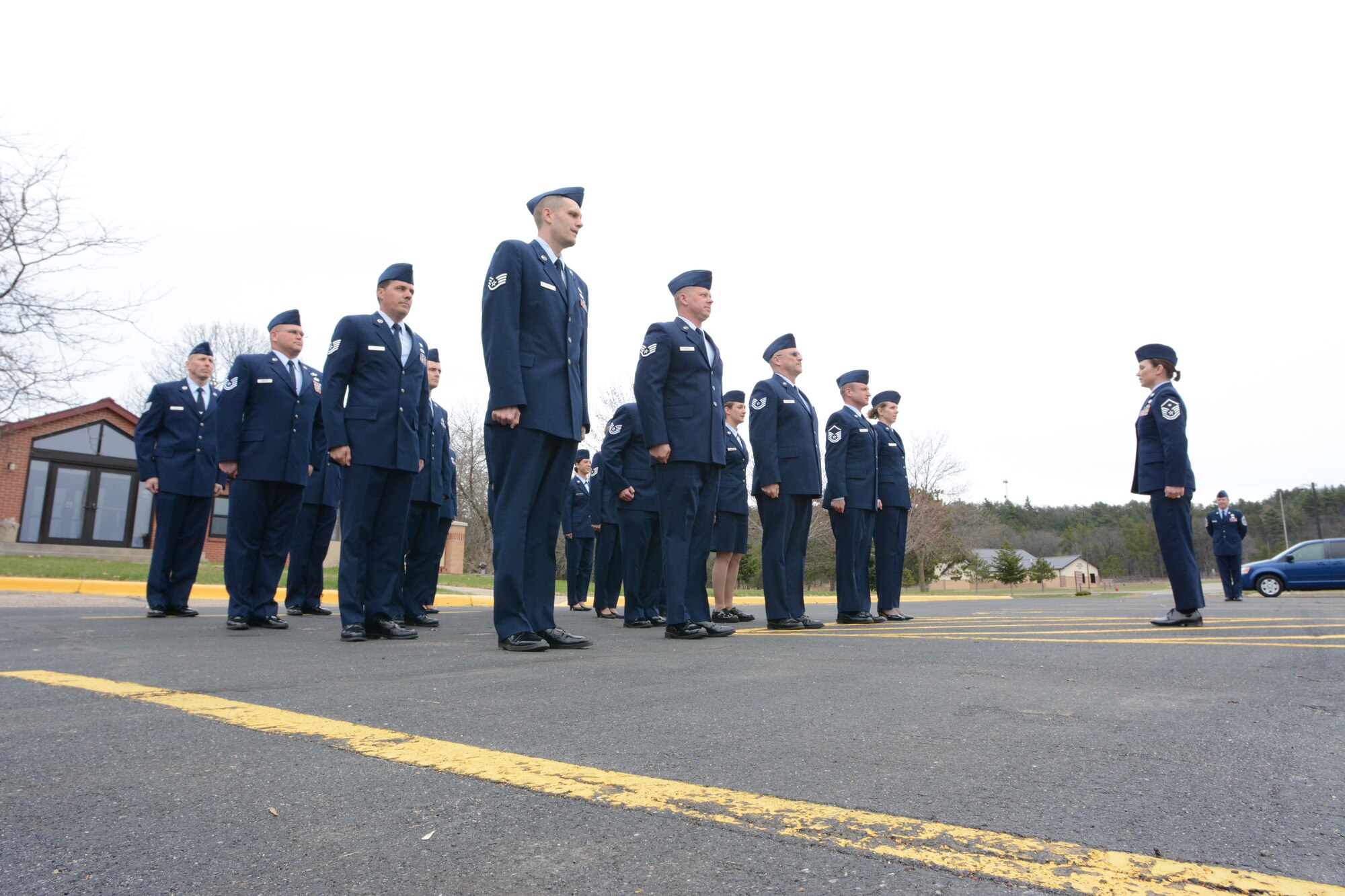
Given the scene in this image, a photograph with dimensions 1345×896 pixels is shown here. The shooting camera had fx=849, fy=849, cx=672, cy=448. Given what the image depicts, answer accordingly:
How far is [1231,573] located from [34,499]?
1206 inches

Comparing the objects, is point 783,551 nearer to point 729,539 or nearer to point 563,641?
point 729,539

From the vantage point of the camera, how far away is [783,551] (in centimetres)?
677

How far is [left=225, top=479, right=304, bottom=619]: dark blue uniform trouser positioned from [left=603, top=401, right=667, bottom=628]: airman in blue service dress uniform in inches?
119

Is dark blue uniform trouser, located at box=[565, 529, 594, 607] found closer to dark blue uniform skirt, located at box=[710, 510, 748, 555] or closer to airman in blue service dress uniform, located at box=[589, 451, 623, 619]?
airman in blue service dress uniform, located at box=[589, 451, 623, 619]

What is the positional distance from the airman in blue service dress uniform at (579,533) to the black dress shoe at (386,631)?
262 inches

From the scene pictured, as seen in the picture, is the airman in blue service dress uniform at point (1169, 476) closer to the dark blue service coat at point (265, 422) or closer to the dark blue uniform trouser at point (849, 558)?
the dark blue uniform trouser at point (849, 558)

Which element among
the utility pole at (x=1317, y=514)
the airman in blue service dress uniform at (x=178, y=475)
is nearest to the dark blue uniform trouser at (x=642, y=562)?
the airman in blue service dress uniform at (x=178, y=475)

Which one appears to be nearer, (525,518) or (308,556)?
(525,518)

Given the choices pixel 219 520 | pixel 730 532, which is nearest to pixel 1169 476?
pixel 730 532

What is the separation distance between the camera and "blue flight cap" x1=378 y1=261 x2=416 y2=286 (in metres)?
6.09

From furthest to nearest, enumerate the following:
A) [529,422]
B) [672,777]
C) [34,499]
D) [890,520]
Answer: [34,499] < [890,520] < [529,422] < [672,777]

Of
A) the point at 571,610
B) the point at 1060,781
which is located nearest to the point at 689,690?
the point at 1060,781

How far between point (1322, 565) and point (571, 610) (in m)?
22.2

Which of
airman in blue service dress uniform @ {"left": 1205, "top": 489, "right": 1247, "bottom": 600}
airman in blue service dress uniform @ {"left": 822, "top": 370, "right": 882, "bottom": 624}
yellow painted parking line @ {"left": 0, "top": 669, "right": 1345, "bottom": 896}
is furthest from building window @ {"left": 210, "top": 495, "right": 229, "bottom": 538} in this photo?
yellow painted parking line @ {"left": 0, "top": 669, "right": 1345, "bottom": 896}
